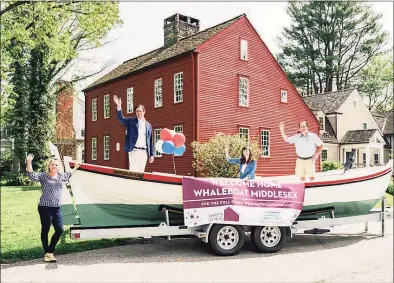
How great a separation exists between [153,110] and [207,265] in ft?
58.7

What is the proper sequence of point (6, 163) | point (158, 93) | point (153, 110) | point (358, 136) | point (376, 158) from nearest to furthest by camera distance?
point (158, 93) < point (153, 110) < point (6, 163) < point (358, 136) < point (376, 158)

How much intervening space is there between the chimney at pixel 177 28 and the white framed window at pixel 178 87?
437cm

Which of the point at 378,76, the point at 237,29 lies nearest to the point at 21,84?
the point at 237,29

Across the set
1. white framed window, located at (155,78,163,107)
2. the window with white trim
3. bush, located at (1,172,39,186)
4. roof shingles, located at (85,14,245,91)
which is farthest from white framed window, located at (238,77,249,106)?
the window with white trim

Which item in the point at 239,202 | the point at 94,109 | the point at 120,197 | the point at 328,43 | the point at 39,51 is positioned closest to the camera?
the point at 120,197

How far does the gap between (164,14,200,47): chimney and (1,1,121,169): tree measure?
10.2ft

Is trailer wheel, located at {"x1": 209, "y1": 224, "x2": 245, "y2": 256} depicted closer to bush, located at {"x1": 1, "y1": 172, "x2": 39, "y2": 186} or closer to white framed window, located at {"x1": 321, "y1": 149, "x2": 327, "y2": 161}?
bush, located at {"x1": 1, "y1": 172, "x2": 39, "y2": 186}

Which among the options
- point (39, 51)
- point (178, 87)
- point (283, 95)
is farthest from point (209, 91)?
point (39, 51)

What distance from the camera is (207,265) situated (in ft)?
21.4

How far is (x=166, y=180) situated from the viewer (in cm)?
696

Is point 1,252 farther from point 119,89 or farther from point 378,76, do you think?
point 378,76

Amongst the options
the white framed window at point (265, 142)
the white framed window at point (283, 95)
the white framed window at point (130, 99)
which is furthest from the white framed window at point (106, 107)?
the white framed window at point (283, 95)

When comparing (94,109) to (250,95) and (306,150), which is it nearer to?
(250,95)

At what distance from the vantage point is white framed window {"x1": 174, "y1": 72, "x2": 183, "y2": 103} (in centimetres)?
2192
